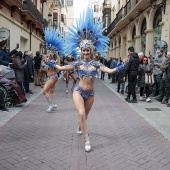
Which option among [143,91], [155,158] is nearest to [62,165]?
[155,158]

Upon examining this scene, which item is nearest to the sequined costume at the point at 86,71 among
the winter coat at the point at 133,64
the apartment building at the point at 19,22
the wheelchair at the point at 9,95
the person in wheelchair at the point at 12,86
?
the wheelchair at the point at 9,95

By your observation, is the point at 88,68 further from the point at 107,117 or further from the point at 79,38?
the point at 107,117

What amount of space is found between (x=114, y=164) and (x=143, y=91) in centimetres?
727

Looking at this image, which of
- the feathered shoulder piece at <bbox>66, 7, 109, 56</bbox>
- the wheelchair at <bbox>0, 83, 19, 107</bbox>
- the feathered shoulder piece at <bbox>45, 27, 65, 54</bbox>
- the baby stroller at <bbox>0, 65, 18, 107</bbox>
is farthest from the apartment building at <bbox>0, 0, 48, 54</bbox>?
the feathered shoulder piece at <bbox>66, 7, 109, 56</bbox>

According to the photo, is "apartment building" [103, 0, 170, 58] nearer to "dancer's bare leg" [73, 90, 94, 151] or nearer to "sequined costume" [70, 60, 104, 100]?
"sequined costume" [70, 60, 104, 100]

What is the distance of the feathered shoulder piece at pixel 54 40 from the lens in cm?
686

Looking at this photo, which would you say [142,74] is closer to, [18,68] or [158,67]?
[158,67]

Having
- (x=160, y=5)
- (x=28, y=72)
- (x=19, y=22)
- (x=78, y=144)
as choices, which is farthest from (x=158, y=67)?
(x=19, y=22)

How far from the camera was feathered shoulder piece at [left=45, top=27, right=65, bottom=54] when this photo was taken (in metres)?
6.86

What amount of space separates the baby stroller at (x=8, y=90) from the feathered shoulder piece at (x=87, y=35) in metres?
3.15

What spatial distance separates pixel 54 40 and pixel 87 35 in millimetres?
2109

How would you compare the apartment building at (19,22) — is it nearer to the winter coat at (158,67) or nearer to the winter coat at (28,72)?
the winter coat at (28,72)

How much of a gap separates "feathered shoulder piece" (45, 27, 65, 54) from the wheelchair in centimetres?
178

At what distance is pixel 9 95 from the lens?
796 centimetres
